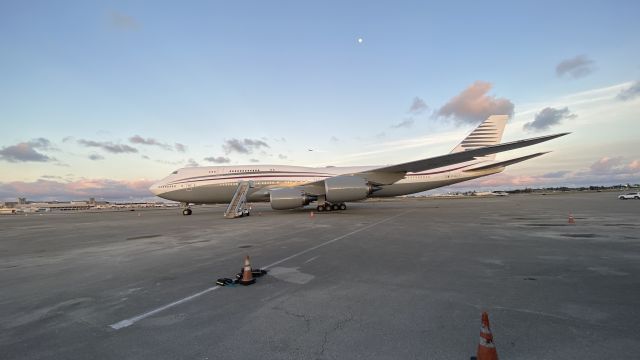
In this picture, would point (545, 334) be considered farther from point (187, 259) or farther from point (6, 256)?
point (6, 256)

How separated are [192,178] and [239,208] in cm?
594

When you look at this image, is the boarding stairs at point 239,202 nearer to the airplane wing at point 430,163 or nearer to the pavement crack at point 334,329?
the airplane wing at point 430,163

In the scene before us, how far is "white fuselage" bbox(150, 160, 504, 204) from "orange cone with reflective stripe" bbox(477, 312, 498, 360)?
825 inches

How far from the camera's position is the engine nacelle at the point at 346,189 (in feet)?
60.7

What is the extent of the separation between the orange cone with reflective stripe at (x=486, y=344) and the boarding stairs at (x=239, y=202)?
1825 centimetres

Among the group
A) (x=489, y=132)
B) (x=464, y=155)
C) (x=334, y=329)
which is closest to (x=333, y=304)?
(x=334, y=329)

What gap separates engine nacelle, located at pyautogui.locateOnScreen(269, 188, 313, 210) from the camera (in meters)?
19.6

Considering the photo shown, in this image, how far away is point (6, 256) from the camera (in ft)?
27.6

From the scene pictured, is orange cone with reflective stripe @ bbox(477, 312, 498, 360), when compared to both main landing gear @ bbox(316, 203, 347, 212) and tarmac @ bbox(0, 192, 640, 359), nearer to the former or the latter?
tarmac @ bbox(0, 192, 640, 359)

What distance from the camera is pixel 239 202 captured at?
2062cm

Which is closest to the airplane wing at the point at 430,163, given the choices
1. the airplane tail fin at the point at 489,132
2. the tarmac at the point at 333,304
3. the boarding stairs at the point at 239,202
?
the boarding stairs at the point at 239,202

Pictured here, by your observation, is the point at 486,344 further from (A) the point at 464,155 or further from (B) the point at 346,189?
(B) the point at 346,189

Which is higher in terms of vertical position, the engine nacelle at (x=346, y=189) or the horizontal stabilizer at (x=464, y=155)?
the horizontal stabilizer at (x=464, y=155)

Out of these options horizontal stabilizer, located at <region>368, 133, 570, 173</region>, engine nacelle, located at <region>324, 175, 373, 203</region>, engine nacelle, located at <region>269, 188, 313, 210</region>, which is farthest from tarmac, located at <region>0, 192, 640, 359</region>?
engine nacelle, located at <region>269, 188, 313, 210</region>
